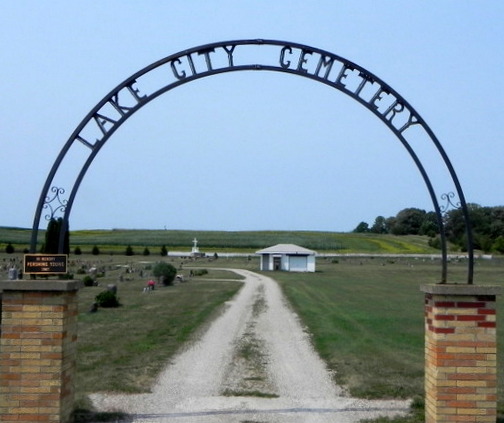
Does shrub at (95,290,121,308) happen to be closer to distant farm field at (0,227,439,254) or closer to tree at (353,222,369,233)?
distant farm field at (0,227,439,254)

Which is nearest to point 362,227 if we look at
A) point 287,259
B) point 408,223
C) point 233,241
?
point 408,223

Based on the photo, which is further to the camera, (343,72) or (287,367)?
(287,367)

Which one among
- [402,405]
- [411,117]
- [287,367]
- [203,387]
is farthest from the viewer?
[287,367]

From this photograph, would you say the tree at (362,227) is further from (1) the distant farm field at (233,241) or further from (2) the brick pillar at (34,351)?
(2) the brick pillar at (34,351)

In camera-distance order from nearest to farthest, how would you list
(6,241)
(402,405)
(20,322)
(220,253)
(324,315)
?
(20,322), (402,405), (324,315), (6,241), (220,253)

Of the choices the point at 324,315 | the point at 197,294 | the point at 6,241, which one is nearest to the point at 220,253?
the point at 6,241

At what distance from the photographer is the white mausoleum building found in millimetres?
58500

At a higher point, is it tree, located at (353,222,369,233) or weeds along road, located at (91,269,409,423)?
tree, located at (353,222,369,233)

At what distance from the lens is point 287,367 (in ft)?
43.9

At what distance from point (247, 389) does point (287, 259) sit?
48203mm

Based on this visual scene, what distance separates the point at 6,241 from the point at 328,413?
7391cm

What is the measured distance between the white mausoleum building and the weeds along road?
132 feet

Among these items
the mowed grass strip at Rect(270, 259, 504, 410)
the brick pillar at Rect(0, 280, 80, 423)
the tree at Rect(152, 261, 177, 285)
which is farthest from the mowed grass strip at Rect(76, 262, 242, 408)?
the tree at Rect(152, 261, 177, 285)

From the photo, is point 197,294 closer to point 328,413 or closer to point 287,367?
point 287,367
